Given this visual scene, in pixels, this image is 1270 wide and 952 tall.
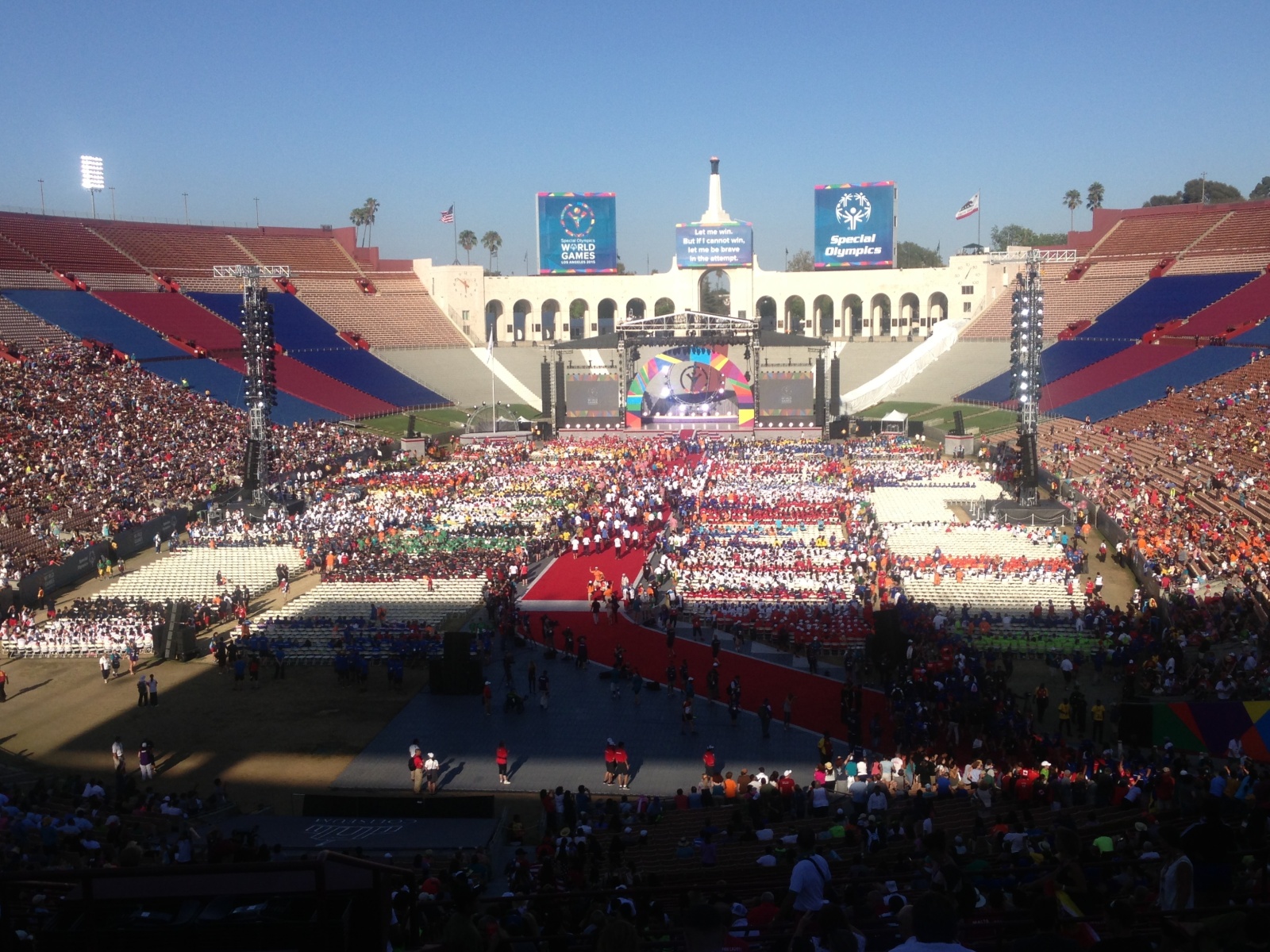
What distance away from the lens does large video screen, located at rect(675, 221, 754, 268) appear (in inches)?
3132

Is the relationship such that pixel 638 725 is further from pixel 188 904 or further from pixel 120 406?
pixel 120 406

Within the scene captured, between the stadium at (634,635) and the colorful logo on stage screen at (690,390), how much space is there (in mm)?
214

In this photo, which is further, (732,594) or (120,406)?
(120,406)

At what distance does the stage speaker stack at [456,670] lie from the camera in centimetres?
2323

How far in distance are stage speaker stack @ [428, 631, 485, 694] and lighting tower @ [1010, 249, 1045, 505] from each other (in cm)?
2286

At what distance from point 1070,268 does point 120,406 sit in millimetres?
60914

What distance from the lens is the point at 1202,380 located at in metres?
48.4

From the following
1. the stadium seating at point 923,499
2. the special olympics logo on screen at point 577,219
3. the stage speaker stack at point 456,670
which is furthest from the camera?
the special olympics logo on screen at point 577,219

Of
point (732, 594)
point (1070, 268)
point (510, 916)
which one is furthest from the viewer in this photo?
point (1070, 268)

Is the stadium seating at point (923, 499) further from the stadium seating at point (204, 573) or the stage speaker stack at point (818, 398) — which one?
the stadium seating at point (204, 573)

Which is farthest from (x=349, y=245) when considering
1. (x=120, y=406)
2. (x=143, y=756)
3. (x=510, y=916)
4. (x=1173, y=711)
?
(x=510, y=916)

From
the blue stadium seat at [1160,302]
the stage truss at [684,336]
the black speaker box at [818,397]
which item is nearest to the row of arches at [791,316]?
the blue stadium seat at [1160,302]

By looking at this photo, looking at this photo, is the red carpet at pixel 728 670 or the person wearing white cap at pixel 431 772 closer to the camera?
the person wearing white cap at pixel 431 772

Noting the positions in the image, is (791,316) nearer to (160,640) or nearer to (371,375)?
(371,375)
